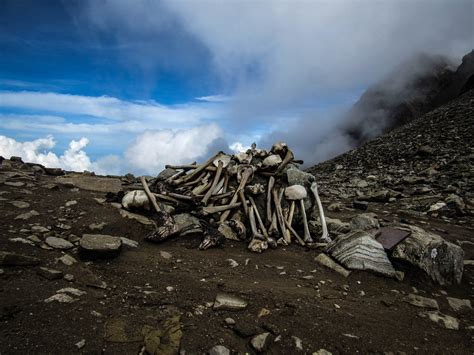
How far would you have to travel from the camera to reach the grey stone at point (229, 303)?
3.19 meters

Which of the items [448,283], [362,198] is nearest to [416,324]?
[448,283]

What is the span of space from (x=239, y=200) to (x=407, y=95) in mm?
33520

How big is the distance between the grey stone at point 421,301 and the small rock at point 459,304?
21cm

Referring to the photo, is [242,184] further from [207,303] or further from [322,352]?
[322,352]

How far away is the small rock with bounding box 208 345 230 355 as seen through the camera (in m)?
2.56

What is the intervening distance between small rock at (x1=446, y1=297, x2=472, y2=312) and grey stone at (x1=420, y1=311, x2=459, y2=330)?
0.33 m

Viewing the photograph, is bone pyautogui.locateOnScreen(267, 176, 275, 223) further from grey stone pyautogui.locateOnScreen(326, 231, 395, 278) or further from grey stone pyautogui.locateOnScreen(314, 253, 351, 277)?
grey stone pyautogui.locateOnScreen(326, 231, 395, 278)

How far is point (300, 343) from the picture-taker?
2.78 meters

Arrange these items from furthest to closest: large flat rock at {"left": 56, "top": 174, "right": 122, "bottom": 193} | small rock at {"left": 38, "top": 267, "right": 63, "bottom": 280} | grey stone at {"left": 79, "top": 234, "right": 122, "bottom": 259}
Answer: large flat rock at {"left": 56, "top": 174, "right": 122, "bottom": 193}
grey stone at {"left": 79, "top": 234, "right": 122, "bottom": 259}
small rock at {"left": 38, "top": 267, "right": 63, "bottom": 280}

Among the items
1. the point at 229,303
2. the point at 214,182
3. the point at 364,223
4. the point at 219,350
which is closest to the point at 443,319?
the point at 229,303

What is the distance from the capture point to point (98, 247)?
395 centimetres

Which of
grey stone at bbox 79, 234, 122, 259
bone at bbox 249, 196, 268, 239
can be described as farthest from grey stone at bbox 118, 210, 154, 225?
bone at bbox 249, 196, 268, 239

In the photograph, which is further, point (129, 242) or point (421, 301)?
point (129, 242)

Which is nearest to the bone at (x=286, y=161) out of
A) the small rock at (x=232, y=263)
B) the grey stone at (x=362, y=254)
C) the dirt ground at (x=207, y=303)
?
the dirt ground at (x=207, y=303)
